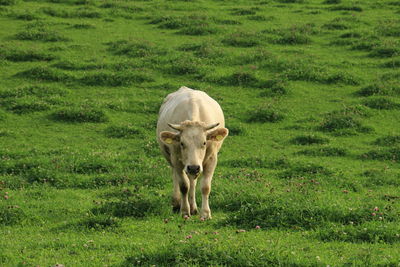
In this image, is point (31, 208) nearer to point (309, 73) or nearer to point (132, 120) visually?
point (132, 120)

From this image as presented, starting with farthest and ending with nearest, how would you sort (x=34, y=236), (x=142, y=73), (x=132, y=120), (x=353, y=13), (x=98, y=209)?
(x=353, y=13), (x=142, y=73), (x=132, y=120), (x=98, y=209), (x=34, y=236)

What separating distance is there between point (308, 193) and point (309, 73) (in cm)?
1279

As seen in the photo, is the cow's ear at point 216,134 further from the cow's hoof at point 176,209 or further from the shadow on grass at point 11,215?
the shadow on grass at point 11,215

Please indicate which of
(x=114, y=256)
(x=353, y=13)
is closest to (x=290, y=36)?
(x=353, y=13)

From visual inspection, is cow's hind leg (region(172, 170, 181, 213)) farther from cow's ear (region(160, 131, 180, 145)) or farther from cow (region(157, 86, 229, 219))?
cow's ear (region(160, 131, 180, 145))

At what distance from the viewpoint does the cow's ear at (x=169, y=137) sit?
12.6 m

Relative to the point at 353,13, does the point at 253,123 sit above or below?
below

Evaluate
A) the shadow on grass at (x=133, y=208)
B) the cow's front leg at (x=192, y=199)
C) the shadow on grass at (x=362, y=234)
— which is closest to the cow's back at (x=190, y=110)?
the cow's front leg at (x=192, y=199)

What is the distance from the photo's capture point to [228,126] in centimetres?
2064

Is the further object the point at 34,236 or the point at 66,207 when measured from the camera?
the point at 66,207

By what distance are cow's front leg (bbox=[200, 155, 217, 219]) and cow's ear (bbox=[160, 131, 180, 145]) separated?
37.9 inches

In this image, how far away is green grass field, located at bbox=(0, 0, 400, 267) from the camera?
10234 millimetres

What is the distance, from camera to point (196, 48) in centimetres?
2855

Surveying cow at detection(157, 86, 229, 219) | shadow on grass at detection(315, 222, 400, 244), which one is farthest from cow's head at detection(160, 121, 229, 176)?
shadow on grass at detection(315, 222, 400, 244)
